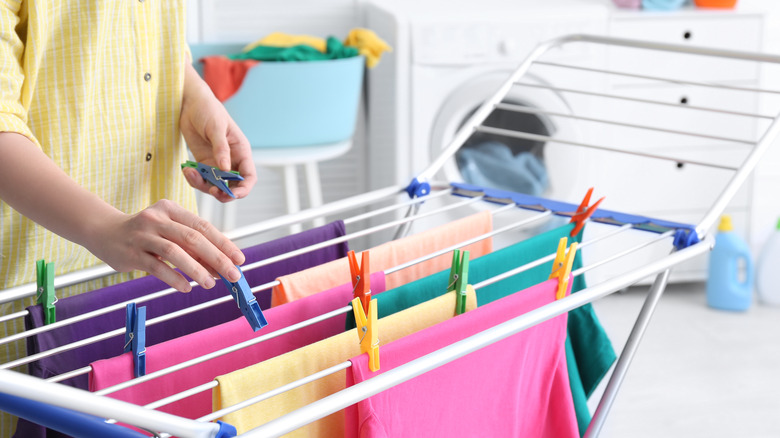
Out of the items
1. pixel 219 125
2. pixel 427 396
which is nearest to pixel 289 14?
pixel 219 125

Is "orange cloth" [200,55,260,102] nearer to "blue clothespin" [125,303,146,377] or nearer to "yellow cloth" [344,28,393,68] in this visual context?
"yellow cloth" [344,28,393,68]

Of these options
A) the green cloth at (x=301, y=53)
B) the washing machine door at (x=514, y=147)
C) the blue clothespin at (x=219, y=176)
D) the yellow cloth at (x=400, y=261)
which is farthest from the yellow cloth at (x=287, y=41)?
the blue clothespin at (x=219, y=176)

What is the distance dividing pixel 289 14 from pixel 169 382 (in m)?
2.50

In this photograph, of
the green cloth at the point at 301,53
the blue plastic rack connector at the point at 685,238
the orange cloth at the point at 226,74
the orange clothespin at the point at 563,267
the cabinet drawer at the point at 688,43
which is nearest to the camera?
the orange clothespin at the point at 563,267

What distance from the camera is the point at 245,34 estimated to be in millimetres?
3217

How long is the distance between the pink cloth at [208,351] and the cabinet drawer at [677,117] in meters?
2.18

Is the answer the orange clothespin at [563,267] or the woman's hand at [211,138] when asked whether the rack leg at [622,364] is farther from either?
the woman's hand at [211,138]

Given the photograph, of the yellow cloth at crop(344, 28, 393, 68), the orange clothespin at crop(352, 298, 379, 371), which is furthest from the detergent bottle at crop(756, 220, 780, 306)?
the orange clothespin at crop(352, 298, 379, 371)

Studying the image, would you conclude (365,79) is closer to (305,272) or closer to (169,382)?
(305,272)

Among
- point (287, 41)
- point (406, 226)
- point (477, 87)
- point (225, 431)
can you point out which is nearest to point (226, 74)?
point (287, 41)

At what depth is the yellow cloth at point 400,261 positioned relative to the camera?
43.3 inches

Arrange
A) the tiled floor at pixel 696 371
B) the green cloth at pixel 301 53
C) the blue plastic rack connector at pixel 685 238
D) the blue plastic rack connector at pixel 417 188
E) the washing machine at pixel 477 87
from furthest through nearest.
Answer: the washing machine at pixel 477 87 < the green cloth at pixel 301 53 < the tiled floor at pixel 696 371 < the blue plastic rack connector at pixel 417 188 < the blue plastic rack connector at pixel 685 238

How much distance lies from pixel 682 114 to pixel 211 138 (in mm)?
2216

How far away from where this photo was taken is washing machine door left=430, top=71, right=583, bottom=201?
2.91m
